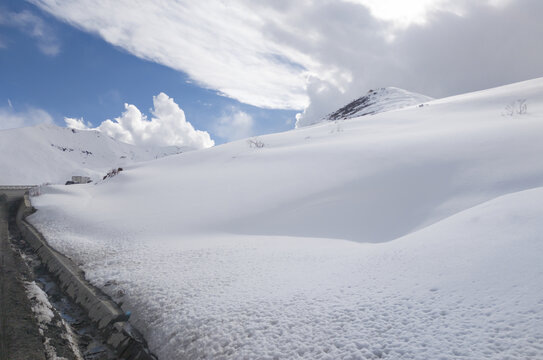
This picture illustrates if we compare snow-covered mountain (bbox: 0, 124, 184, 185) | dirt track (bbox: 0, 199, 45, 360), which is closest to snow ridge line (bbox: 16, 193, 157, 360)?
dirt track (bbox: 0, 199, 45, 360)

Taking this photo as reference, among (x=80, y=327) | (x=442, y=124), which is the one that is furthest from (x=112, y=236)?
(x=442, y=124)

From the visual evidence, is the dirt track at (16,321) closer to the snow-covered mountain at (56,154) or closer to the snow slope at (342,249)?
the snow slope at (342,249)

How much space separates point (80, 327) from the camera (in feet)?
14.3

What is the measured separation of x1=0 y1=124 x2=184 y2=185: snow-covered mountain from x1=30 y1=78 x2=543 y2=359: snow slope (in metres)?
70.9

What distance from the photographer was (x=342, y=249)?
4.83 m

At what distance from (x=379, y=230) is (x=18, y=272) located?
20.9ft

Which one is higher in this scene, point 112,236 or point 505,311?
point 112,236

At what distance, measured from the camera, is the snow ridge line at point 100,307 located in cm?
365

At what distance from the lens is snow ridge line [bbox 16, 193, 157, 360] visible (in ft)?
12.0

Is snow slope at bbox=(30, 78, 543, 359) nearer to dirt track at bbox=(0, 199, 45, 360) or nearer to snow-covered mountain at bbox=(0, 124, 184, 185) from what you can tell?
dirt track at bbox=(0, 199, 45, 360)

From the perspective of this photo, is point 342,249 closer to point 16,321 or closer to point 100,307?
point 100,307

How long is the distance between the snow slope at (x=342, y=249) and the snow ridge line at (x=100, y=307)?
141mm

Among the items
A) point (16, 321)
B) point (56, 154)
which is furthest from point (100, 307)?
point (56, 154)

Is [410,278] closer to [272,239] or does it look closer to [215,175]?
Answer: [272,239]
